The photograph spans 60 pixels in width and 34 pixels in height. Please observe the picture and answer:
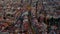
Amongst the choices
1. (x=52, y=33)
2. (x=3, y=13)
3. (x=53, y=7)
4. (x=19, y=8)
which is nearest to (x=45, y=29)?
(x=52, y=33)

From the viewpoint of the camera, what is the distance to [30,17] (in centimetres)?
188

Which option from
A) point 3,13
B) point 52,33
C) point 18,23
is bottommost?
point 52,33

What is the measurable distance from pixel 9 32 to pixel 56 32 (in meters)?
0.59

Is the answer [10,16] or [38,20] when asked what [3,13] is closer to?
[10,16]

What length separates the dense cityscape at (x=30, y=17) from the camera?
6.00ft

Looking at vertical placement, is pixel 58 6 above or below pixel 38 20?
above

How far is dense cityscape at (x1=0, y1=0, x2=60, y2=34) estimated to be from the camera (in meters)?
1.83

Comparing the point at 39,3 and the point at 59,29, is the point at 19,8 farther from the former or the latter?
the point at 59,29

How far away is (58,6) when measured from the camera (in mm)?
1878

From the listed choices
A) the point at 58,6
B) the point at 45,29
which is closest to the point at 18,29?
the point at 45,29

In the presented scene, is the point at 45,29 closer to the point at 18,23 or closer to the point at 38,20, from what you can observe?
the point at 38,20

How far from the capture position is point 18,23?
186 centimetres

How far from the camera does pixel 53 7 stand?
6.21 feet

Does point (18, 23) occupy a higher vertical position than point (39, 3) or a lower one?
lower
